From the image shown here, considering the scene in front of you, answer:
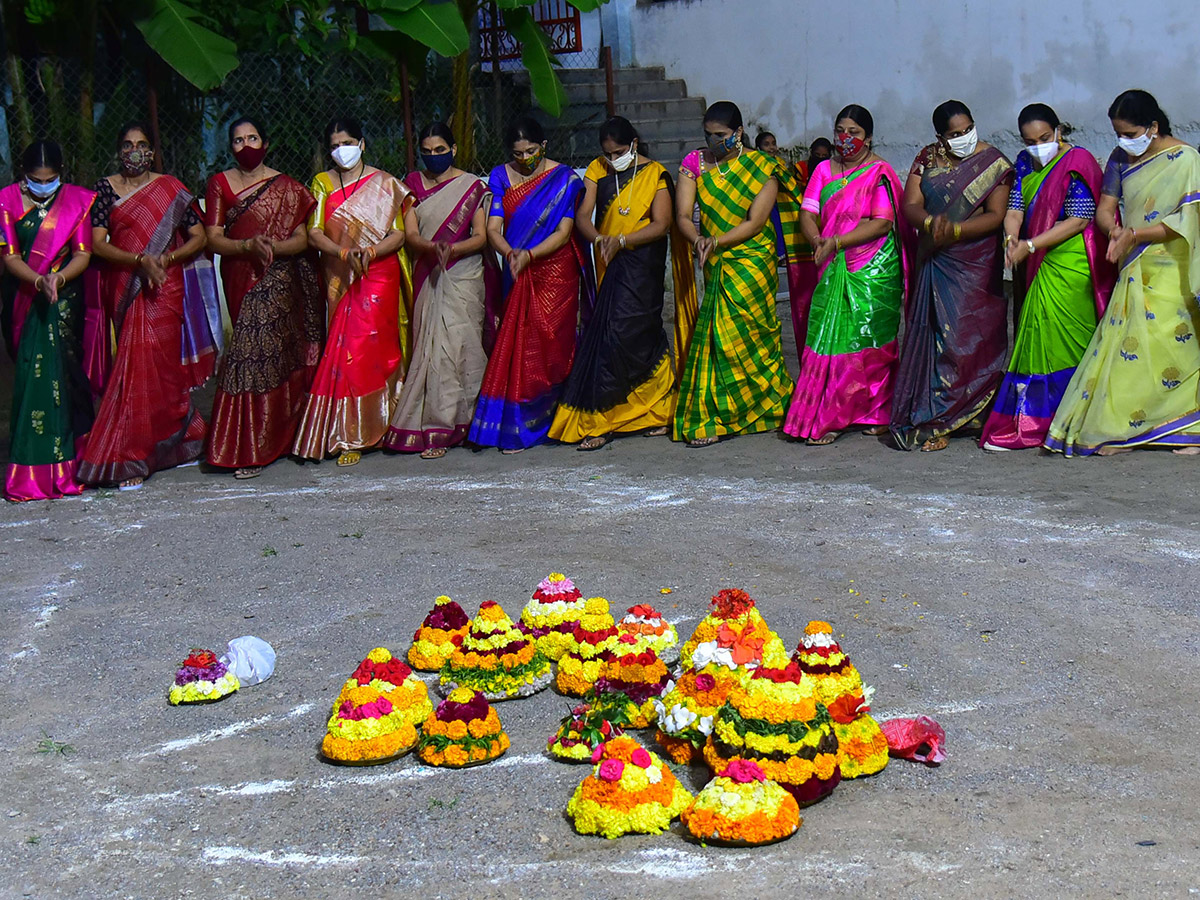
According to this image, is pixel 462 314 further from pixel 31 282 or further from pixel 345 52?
pixel 345 52

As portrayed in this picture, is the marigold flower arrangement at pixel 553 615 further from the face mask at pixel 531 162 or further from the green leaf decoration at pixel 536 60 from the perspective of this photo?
the green leaf decoration at pixel 536 60

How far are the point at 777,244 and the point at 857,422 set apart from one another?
3.82 feet

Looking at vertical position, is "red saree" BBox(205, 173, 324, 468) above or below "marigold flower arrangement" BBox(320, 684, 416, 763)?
above

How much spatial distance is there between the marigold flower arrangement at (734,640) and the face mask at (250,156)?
4.52 metres

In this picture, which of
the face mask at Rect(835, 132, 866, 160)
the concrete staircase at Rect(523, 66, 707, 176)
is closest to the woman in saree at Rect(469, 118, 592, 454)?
the face mask at Rect(835, 132, 866, 160)

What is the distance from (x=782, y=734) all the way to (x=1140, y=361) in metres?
4.27

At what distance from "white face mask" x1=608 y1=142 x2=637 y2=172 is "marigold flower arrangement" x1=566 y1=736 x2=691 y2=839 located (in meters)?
4.89

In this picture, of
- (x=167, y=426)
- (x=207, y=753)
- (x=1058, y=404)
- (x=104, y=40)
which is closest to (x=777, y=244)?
(x=1058, y=404)

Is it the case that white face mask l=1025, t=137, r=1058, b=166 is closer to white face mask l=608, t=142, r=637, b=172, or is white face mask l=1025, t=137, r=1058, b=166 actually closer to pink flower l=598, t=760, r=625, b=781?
white face mask l=608, t=142, r=637, b=172

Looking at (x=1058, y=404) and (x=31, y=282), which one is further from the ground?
(x=31, y=282)

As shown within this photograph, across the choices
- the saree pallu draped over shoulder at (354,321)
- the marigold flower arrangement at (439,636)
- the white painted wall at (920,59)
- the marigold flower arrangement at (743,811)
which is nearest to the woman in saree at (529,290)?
the saree pallu draped over shoulder at (354,321)

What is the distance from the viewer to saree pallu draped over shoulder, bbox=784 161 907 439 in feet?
24.7

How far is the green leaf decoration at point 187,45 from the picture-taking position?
9445 mm

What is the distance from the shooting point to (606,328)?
788 cm
